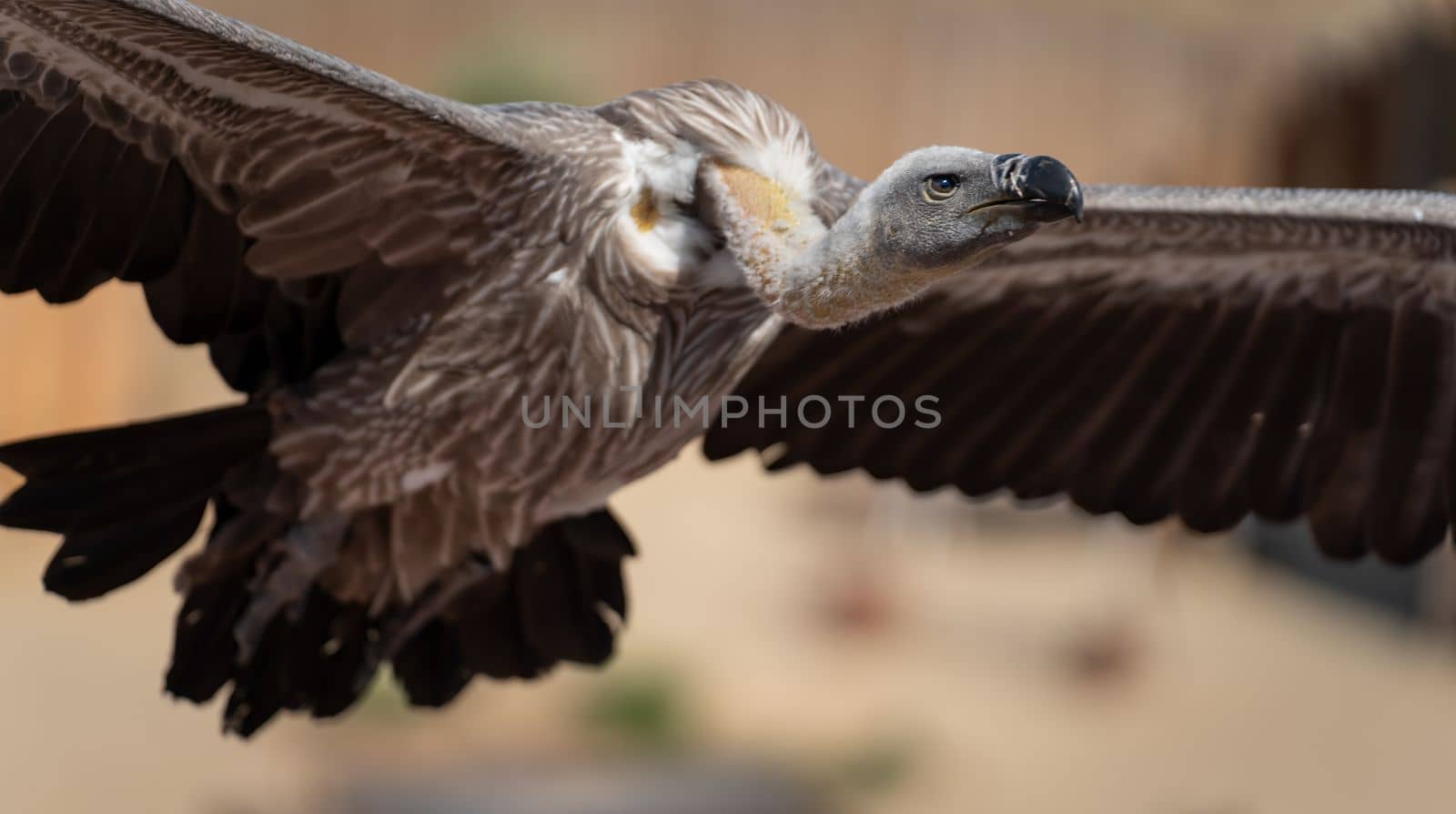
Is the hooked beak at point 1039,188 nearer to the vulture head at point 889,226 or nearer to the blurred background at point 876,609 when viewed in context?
the vulture head at point 889,226

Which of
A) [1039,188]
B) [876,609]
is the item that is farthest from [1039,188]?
[876,609]

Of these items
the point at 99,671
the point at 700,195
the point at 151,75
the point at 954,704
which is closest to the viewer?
the point at 151,75

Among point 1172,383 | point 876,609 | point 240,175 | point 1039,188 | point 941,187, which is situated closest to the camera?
point 1039,188

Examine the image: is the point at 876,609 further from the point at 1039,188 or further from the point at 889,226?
the point at 1039,188

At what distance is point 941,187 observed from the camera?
259 centimetres

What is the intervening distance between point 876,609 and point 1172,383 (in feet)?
22.2

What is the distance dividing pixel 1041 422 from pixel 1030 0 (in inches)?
463

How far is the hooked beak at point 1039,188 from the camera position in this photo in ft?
8.14

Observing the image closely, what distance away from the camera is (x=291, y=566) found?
11.9 ft

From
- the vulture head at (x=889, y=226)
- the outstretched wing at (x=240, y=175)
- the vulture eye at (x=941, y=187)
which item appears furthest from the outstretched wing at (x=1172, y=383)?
the vulture eye at (x=941, y=187)

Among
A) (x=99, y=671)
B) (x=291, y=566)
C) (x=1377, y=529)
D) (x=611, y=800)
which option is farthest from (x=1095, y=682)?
(x=291, y=566)

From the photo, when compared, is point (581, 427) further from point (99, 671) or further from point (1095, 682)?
point (1095, 682)

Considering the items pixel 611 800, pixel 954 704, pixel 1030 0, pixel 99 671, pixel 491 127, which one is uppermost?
pixel 1030 0

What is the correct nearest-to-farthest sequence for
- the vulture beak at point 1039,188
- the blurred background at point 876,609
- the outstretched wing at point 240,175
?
the vulture beak at point 1039,188, the outstretched wing at point 240,175, the blurred background at point 876,609
